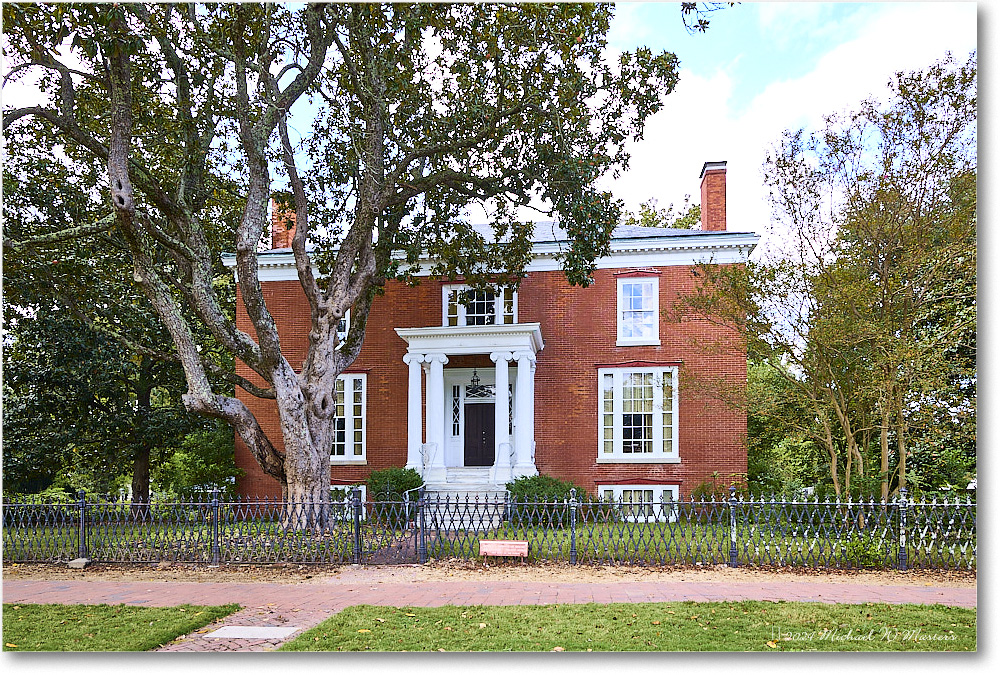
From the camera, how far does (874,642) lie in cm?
650

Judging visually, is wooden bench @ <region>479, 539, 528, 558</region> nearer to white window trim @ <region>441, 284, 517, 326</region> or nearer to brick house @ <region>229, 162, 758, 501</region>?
brick house @ <region>229, 162, 758, 501</region>

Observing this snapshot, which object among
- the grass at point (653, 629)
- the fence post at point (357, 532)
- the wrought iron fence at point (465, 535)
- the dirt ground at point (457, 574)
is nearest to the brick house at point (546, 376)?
the wrought iron fence at point (465, 535)

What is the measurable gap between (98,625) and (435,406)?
382 inches

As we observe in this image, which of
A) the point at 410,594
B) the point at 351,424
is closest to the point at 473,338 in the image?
the point at 351,424

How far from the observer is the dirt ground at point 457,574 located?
891 centimetres

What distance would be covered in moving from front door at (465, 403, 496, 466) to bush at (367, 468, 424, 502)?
208 centimetres

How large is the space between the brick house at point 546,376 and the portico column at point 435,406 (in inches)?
1.3

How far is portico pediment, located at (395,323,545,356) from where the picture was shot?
15.7 m

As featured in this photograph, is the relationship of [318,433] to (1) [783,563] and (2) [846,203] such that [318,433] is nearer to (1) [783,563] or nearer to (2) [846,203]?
(1) [783,563]

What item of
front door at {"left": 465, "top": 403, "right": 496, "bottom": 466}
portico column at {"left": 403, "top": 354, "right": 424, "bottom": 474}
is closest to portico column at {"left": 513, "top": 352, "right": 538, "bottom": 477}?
front door at {"left": 465, "top": 403, "right": 496, "bottom": 466}

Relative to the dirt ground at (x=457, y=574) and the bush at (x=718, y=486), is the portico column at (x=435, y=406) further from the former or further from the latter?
the dirt ground at (x=457, y=574)

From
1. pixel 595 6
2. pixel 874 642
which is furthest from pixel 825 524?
pixel 595 6

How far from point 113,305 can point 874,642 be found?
54.8ft

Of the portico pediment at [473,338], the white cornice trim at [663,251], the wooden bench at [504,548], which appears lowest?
the wooden bench at [504,548]
